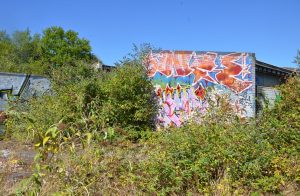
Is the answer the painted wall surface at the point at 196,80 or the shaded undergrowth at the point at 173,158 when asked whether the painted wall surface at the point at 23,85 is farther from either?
the shaded undergrowth at the point at 173,158

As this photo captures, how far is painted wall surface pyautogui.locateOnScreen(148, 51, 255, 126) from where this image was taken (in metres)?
14.2

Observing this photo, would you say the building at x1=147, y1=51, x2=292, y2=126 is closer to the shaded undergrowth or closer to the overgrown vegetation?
the overgrown vegetation

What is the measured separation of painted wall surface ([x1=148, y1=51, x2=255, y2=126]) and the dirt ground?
5503 millimetres

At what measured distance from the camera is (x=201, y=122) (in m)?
8.41

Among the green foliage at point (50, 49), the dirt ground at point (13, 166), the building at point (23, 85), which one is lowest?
the dirt ground at point (13, 166)

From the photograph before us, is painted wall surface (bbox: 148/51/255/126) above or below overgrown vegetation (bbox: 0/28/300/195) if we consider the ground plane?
above

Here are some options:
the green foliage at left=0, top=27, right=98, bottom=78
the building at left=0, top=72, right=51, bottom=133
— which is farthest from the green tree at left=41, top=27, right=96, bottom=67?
the building at left=0, top=72, right=51, bottom=133

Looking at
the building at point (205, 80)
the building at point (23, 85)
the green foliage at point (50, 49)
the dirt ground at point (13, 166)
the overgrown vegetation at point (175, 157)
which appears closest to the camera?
the overgrown vegetation at point (175, 157)

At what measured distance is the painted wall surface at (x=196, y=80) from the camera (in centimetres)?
1420

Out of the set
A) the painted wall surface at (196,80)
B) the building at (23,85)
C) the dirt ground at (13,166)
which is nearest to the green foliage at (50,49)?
the building at (23,85)

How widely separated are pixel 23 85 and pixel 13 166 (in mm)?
9244

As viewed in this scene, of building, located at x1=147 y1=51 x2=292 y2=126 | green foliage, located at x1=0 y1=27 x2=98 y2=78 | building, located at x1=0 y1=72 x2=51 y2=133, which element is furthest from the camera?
green foliage, located at x1=0 y1=27 x2=98 y2=78

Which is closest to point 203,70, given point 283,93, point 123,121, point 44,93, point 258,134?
point 123,121

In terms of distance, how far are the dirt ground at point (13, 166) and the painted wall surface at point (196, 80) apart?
18.1 feet
